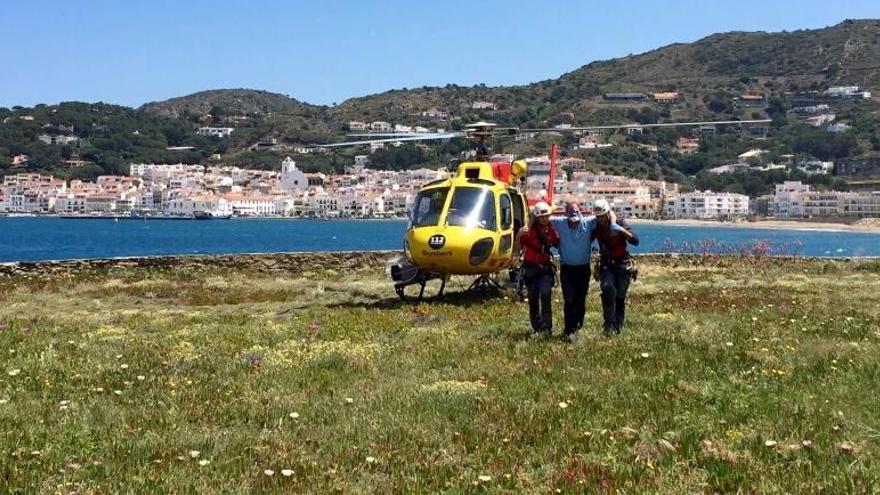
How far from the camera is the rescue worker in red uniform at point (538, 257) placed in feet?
42.5

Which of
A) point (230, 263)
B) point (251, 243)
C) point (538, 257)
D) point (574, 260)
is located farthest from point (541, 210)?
point (251, 243)

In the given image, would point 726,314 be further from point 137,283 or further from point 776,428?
point 137,283

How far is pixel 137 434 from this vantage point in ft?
23.9

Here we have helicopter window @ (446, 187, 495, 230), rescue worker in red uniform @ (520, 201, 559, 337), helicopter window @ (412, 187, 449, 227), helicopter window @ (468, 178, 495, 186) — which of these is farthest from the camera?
helicopter window @ (468, 178, 495, 186)

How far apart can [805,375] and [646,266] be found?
20.6m

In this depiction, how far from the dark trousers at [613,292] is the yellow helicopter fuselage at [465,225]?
16.4 feet

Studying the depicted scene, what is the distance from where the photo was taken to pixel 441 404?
8297 mm

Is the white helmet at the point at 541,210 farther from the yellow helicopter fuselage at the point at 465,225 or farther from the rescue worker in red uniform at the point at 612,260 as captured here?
the yellow helicopter fuselage at the point at 465,225

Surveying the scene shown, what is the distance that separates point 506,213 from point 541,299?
608cm

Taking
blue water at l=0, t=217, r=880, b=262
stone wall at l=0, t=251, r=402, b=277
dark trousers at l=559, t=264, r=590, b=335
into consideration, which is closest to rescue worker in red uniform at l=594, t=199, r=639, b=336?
dark trousers at l=559, t=264, r=590, b=335

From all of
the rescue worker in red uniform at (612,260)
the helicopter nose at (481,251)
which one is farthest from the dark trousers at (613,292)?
the helicopter nose at (481,251)

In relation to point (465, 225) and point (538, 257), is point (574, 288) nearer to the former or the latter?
point (538, 257)

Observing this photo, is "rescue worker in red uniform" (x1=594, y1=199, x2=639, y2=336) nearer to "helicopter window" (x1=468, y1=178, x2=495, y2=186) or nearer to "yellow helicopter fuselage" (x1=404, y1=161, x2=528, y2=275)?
"yellow helicopter fuselage" (x1=404, y1=161, x2=528, y2=275)

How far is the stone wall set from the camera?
90.2 feet
